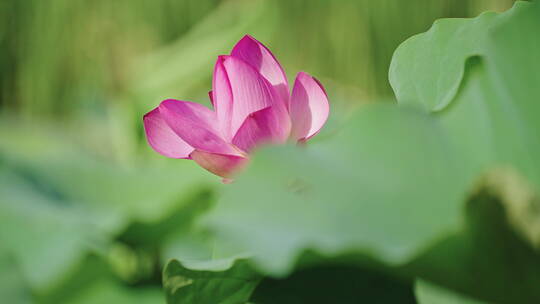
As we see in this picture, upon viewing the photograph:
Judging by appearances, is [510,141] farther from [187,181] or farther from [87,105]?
[87,105]

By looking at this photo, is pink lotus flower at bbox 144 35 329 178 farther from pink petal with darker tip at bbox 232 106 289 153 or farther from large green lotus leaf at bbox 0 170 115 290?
large green lotus leaf at bbox 0 170 115 290

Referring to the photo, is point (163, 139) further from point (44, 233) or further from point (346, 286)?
point (44, 233)

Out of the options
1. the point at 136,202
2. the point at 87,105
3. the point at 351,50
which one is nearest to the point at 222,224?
the point at 136,202

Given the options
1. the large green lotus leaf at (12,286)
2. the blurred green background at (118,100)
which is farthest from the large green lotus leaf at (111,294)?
the large green lotus leaf at (12,286)

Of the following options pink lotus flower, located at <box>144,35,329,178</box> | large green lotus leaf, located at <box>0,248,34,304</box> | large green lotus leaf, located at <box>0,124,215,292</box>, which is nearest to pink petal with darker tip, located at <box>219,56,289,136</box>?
pink lotus flower, located at <box>144,35,329,178</box>

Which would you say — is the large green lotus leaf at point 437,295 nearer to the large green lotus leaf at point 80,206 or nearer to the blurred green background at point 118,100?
the blurred green background at point 118,100

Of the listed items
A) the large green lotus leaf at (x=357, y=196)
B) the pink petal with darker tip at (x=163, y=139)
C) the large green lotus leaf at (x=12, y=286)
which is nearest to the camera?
the large green lotus leaf at (x=357, y=196)

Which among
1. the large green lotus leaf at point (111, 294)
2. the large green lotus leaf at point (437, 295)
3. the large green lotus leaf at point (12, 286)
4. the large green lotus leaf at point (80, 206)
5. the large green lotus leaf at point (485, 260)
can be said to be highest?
the large green lotus leaf at point (485, 260)

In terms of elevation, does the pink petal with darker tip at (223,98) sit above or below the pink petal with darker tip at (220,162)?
above
